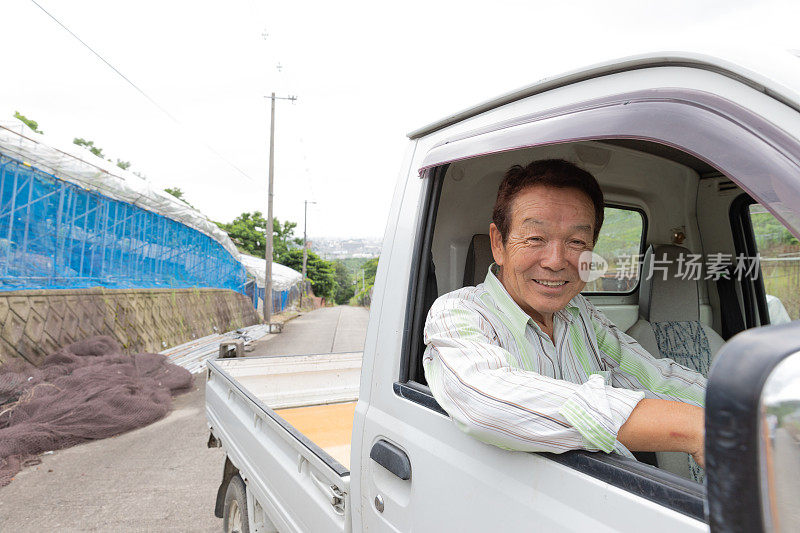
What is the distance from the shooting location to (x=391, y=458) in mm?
1429

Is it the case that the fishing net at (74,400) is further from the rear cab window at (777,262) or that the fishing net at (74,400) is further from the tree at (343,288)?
the tree at (343,288)

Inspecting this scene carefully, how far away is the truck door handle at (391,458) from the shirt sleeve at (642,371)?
84 cm

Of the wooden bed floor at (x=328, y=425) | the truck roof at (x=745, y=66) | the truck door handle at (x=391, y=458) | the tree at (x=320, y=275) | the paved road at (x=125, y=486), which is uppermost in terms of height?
the tree at (x=320, y=275)

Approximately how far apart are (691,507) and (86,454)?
615cm

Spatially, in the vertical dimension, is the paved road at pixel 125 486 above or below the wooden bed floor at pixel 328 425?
below

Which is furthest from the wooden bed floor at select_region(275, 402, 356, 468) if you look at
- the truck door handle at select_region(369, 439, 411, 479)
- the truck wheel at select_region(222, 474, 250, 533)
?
the truck door handle at select_region(369, 439, 411, 479)

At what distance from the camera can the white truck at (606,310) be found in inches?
19.1

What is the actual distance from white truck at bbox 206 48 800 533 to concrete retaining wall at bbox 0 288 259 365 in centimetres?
688

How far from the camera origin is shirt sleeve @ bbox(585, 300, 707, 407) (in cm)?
166

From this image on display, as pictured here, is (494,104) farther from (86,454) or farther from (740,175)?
(86,454)

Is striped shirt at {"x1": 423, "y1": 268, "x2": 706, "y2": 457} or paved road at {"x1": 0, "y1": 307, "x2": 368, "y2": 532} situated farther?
paved road at {"x1": 0, "y1": 307, "x2": 368, "y2": 532}

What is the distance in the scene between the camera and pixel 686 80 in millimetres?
873

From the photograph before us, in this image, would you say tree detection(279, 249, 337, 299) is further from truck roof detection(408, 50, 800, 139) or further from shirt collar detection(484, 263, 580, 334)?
truck roof detection(408, 50, 800, 139)

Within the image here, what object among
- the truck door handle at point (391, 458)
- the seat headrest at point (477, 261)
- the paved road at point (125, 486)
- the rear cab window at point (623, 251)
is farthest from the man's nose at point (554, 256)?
the paved road at point (125, 486)
